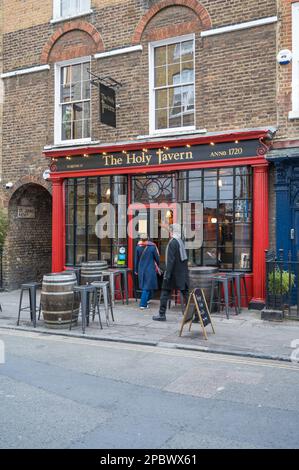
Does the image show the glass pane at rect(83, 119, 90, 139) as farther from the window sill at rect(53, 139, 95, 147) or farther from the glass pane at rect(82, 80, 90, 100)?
the glass pane at rect(82, 80, 90, 100)

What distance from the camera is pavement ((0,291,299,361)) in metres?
7.45

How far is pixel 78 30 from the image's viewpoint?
43.8ft

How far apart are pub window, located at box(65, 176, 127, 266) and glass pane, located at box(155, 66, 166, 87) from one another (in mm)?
2612

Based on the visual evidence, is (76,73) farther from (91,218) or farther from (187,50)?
(91,218)

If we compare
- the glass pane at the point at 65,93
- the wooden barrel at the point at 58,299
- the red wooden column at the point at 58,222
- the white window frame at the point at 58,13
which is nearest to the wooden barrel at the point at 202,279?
the wooden barrel at the point at 58,299

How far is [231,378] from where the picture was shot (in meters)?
6.04

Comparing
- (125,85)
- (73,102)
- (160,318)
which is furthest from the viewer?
(73,102)

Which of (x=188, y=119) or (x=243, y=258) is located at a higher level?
(x=188, y=119)

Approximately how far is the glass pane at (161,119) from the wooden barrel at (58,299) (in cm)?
514

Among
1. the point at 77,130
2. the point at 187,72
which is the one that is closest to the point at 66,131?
the point at 77,130

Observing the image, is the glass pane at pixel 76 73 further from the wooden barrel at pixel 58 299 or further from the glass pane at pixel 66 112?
the wooden barrel at pixel 58 299

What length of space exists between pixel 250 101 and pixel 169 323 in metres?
5.36

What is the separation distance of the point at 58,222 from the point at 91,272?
2660 mm

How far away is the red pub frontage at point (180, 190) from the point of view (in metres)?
10.6
